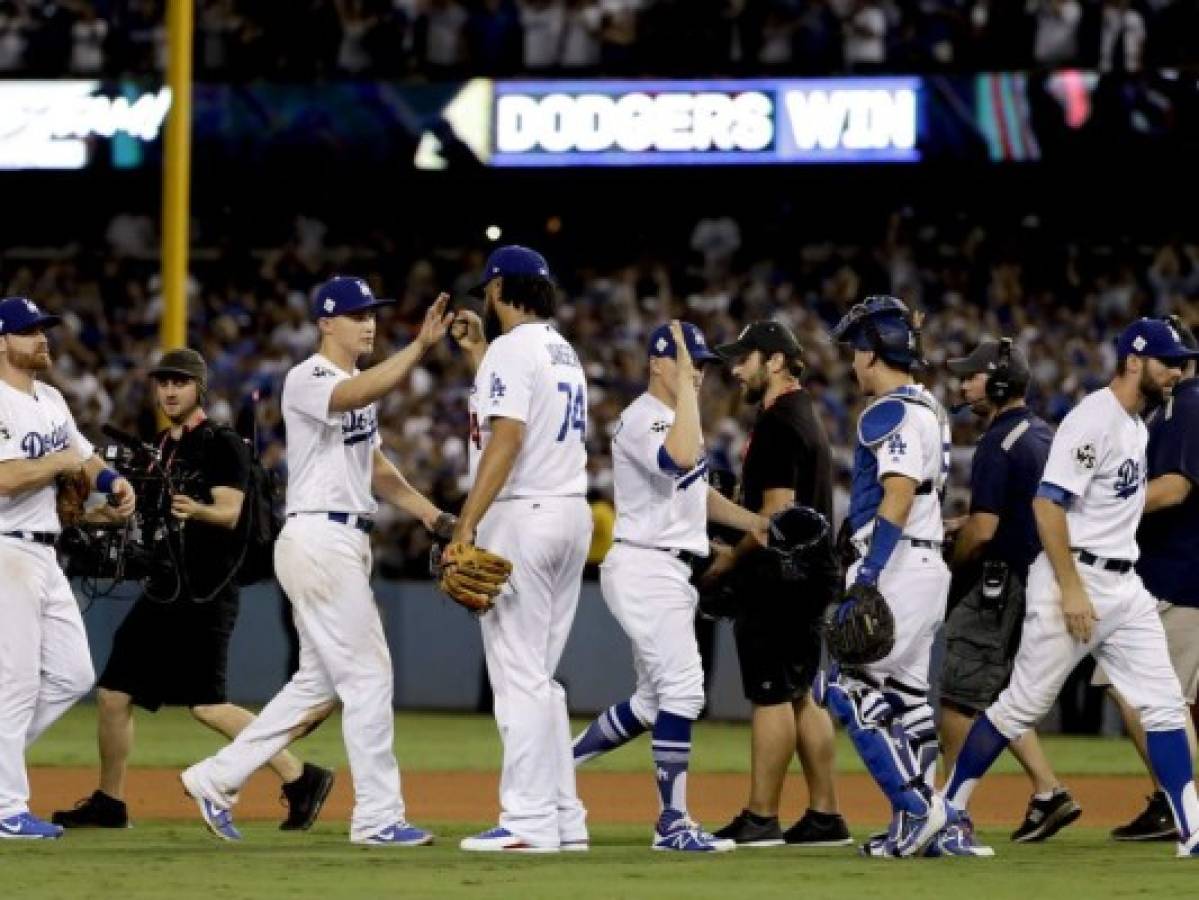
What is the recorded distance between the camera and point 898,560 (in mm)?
9570

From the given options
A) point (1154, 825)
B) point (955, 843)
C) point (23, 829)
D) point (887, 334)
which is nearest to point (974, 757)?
point (955, 843)

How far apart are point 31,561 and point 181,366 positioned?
4.28 ft

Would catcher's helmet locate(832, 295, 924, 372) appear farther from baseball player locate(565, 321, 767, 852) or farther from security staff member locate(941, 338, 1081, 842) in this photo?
security staff member locate(941, 338, 1081, 842)

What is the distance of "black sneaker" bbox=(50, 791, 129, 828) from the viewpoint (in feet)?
35.7

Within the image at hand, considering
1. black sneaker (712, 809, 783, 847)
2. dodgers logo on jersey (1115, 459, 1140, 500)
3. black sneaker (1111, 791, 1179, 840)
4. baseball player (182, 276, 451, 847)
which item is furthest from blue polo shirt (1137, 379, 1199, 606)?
baseball player (182, 276, 451, 847)

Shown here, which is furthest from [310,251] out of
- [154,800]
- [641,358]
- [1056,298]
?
[154,800]

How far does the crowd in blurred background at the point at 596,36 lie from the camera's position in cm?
2450

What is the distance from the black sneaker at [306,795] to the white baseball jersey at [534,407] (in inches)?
73.8

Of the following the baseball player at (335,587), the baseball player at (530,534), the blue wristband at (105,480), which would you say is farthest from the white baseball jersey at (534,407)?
the blue wristband at (105,480)

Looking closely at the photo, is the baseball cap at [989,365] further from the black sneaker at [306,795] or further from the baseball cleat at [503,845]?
the black sneaker at [306,795]

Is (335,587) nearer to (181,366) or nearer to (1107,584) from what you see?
(181,366)

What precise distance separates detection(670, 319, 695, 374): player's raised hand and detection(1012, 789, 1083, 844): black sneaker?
2.45 m

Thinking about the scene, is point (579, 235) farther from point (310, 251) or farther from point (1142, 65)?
point (1142, 65)

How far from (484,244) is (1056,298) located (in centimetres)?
663
